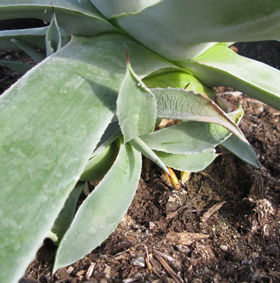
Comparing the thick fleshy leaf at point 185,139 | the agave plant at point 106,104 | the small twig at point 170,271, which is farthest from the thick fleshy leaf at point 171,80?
the small twig at point 170,271

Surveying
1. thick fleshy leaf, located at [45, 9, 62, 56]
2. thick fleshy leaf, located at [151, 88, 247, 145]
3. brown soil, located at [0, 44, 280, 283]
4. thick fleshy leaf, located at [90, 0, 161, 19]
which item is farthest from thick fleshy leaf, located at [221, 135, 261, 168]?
thick fleshy leaf, located at [45, 9, 62, 56]

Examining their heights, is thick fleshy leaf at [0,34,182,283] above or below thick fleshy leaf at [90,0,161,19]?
below

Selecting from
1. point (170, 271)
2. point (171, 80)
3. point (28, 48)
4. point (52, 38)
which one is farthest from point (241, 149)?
point (28, 48)

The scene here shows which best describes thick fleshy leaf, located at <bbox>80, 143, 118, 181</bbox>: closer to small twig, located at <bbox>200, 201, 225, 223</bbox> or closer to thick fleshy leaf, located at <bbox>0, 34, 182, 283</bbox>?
thick fleshy leaf, located at <bbox>0, 34, 182, 283</bbox>

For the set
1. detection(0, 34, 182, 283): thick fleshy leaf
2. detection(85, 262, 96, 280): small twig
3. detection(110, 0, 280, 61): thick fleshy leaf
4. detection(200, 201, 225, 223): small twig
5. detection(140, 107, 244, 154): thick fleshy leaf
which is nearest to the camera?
detection(0, 34, 182, 283): thick fleshy leaf

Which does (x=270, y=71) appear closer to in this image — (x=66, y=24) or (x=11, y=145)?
(x=66, y=24)

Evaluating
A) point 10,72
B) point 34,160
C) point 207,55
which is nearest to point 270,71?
point 207,55

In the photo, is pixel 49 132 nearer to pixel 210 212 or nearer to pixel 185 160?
pixel 185 160
